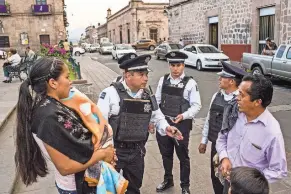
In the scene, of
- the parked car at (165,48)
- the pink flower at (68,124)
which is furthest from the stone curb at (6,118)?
the parked car at (165,48)

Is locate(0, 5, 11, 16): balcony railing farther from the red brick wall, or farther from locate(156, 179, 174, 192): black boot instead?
locate(156, 179, 174, 192): black boot

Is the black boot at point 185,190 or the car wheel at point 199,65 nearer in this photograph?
the black boot at point 185,190

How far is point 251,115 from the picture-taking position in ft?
7.29

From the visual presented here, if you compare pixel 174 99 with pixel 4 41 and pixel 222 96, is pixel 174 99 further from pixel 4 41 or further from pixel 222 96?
pixel 4 41

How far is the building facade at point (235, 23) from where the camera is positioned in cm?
1498

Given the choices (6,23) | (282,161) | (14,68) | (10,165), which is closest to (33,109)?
(282,161)

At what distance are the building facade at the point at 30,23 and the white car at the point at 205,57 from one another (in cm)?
2296

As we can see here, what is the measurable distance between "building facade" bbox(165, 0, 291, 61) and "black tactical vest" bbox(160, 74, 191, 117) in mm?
12827

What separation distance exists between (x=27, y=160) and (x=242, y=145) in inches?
63.2

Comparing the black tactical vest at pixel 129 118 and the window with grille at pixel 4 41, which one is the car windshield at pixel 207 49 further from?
the window with grille at pixel 4 41

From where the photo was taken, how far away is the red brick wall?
1788cm

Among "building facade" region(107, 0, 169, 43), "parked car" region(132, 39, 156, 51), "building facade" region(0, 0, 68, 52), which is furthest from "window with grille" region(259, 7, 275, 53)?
"building facade" region(107, 0, 169, 43)

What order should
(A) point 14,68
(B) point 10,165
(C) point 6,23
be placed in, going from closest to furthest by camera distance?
(B) point 10,165 < (A) point 14,68 < (C) point 6,23

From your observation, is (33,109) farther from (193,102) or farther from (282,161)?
(193,102)
